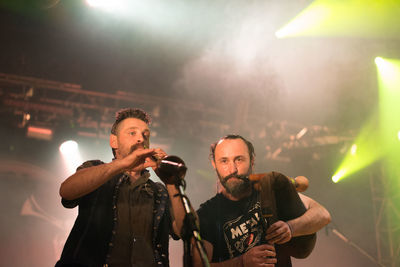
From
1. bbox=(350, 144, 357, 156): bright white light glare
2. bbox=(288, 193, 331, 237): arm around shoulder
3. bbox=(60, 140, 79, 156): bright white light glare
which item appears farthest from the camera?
bbox=(350, 144, 357, 156): bright white light glare

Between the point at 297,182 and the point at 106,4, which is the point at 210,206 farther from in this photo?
the point at 106,4

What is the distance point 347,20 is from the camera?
7891 mm

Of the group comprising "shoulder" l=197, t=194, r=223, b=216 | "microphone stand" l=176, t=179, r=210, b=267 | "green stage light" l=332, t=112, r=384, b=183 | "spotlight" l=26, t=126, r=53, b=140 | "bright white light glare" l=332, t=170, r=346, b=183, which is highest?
"spotlight" l=26, t=126, r=53, b=140

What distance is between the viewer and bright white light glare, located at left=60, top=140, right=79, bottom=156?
8047 mm

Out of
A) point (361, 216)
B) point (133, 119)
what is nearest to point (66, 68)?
point (133, 119)

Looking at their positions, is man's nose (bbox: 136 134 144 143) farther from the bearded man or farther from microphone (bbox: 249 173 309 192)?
microphone (bbox: 249 173 309 192)

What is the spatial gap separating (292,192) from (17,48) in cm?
778

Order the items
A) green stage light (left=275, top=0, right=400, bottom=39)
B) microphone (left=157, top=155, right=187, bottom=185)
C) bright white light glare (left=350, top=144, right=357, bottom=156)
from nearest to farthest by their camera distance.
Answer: microphone (left=157, top=155, right=187, bottom=185) < green stage light (left=275, top=0, right=400, bottom=39) < bright white light glare (left=350, top=144, right=357, bottom=156)

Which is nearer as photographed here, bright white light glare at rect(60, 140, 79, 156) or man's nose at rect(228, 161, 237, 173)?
man's nose at rect(228, 161, 237, 173)

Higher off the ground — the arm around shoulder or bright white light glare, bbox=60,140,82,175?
bright white light glare, bbox=60,140,82,175

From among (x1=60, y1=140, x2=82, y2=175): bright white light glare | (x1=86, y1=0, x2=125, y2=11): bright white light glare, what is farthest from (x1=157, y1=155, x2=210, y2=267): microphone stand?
(x1=60, y1=140, x2=82, y2=175): bright white light glare

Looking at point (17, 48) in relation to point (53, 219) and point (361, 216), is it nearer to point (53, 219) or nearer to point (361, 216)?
point (53, 219)

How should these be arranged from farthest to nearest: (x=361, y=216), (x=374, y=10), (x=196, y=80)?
(x=196, y=80) < (x=361, y=216) < (x=374, y=10)

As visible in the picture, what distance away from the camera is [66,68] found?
29.1 feet
